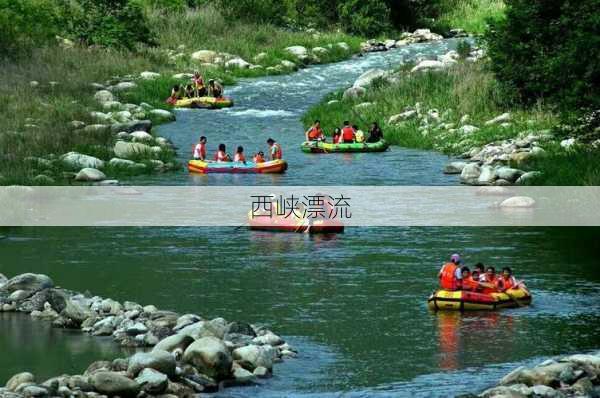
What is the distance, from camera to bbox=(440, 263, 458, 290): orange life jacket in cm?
2723

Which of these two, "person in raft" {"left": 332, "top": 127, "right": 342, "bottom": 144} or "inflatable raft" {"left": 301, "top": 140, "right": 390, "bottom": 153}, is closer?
"inflatable raft" {"left": 301, "top": 140, "right": 390, "bottom": 153}

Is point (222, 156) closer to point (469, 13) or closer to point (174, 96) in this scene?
point (174, 96)

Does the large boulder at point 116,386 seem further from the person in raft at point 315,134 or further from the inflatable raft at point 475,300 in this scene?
the person in raft at point 315,134

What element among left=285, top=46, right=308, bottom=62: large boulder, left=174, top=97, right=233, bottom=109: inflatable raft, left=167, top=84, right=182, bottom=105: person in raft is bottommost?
left=174, top=97, right=233, bottom=109: inflatable raft

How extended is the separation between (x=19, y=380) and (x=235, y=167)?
26.9m

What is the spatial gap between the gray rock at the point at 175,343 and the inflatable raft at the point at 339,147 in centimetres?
2800

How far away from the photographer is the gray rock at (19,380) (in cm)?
2059

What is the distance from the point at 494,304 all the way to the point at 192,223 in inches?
515

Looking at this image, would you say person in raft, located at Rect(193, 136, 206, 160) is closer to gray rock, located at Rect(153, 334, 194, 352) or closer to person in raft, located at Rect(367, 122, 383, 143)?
person in raft, located at Rect(367, 122, 383, 143)

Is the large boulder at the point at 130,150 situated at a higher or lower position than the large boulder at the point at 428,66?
lower

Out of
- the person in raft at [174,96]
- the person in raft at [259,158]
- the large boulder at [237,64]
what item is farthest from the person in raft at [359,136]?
the large boulder at [237,64]

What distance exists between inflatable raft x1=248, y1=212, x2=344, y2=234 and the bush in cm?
741

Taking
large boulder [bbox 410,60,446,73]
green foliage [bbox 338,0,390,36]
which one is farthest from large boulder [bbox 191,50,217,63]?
large boulder [bbox 410,60,446,73]

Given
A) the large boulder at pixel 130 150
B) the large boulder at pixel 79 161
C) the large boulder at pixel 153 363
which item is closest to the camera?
the large boulder at pixel 153 363
